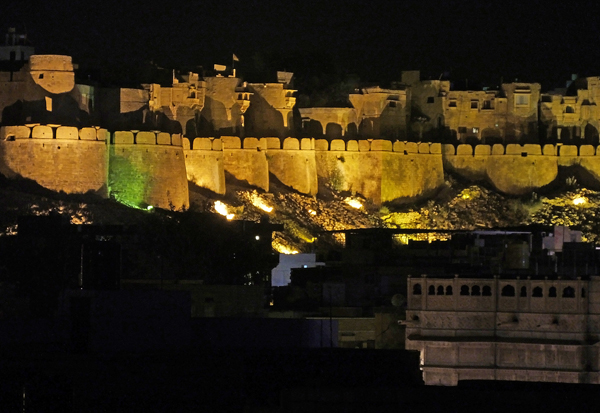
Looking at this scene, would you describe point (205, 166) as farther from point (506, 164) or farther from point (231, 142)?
point (506, 164)

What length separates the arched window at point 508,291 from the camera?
3586 cm

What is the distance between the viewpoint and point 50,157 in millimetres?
60281

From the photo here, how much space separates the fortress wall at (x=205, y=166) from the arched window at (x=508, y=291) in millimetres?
29884

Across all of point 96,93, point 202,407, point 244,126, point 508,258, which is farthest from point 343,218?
point 202,407

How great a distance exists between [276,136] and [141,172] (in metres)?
8.58

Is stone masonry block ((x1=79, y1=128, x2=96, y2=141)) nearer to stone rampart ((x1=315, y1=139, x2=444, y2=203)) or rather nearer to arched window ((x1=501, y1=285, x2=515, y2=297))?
stone rampart ((x1=315, y1=139, x2=444, y2=203))

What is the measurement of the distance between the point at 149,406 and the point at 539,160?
57.6 meters

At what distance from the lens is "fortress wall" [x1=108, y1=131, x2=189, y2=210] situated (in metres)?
61.8

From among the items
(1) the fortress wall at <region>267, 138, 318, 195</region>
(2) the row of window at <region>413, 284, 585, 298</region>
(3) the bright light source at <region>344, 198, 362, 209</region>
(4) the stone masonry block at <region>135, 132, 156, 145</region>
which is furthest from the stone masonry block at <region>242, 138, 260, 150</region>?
(2) the row of window at <region>413, 284, 585, 298</region>

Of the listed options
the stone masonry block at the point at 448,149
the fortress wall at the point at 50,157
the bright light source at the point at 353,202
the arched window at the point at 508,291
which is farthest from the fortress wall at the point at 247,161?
the arched window at the point at 508,291

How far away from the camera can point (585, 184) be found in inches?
2896

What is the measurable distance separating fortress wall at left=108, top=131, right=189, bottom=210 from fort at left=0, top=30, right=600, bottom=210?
0.11 feet

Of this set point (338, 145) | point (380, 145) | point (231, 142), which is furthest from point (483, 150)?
point (231, 142)

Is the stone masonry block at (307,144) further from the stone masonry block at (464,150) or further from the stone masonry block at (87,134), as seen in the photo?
the stone masonry block at (87,134)
